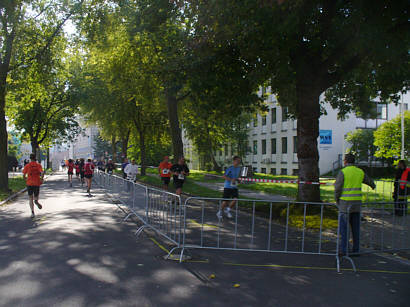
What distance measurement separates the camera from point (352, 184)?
312 inches

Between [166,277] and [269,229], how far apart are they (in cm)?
304

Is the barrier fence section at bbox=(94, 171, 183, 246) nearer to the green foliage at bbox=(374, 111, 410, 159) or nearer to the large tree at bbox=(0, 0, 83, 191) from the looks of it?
the large tree at bbox=(0, 0, 83, 191)

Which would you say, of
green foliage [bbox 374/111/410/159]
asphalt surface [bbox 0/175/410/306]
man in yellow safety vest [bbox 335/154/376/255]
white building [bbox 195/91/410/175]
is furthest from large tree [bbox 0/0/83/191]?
green foliage [bbox 374/111/410/159]

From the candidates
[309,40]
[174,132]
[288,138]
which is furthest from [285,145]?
[309,40]

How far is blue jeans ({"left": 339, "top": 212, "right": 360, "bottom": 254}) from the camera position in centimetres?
735

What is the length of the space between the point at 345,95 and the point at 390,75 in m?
4.14

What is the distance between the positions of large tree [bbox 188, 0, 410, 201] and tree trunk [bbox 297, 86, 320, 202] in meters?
0.03

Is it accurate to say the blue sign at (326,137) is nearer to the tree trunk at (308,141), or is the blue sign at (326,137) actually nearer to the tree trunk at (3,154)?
the tree trunk at (308,141)

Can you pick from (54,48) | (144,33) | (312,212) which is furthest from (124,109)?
(312,212)

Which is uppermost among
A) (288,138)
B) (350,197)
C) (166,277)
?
(288,138)

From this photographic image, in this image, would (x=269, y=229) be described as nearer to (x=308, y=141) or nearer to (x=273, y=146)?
(x=308, y=141)

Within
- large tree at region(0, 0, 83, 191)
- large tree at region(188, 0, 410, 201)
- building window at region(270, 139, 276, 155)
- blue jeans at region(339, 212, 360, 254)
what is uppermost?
large tree at region(0, 0, 83, 191)

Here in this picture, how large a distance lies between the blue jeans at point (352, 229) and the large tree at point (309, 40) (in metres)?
5.09

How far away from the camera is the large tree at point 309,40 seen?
10766 millimetres
